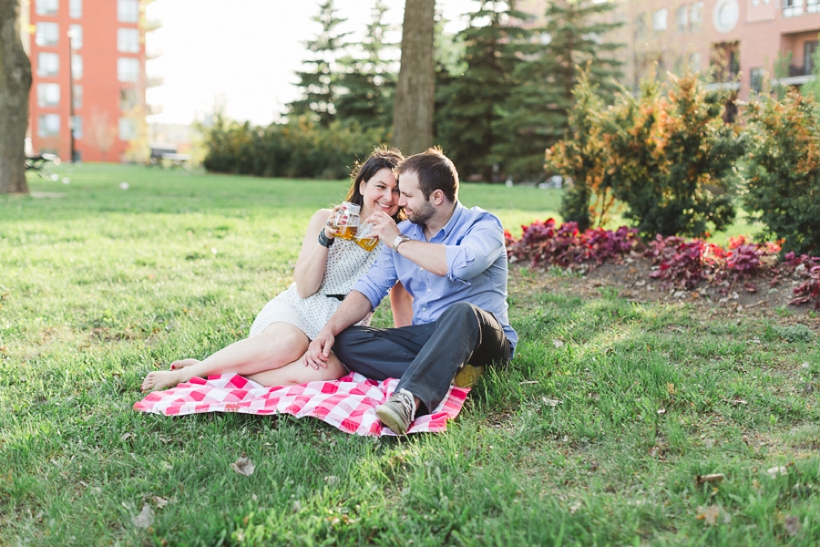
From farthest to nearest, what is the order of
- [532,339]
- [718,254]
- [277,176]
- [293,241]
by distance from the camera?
[277,176] < [293,241] < [718,254] < [532,339]

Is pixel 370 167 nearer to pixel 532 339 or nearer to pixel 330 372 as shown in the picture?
pixel 330 372

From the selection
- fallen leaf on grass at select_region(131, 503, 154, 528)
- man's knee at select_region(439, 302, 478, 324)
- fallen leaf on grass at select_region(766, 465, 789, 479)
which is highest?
man's knee at select_region(439, 302, 478, 324)

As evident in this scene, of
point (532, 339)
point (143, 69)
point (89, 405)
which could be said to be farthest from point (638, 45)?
point (143, 69)

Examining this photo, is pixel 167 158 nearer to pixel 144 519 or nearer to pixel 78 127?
pixel 78 127

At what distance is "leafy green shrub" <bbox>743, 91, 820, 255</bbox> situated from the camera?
5535 mm

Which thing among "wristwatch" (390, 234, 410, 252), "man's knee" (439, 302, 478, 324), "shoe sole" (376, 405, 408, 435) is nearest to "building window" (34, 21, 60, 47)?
"wristwatch" (390, 234, 410, 252)

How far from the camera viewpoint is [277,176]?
1115 inches

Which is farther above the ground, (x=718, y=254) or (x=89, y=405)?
(x=718, y=254)

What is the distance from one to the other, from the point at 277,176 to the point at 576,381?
25.6 m

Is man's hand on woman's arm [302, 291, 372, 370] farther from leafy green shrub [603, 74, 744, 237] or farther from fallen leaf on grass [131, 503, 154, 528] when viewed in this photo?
leafy green shrub [603, 74, 744, 237]

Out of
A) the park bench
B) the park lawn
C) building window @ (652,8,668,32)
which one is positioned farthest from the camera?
the park bench

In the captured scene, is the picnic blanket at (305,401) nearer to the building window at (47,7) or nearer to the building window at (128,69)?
the building window at (128,69)

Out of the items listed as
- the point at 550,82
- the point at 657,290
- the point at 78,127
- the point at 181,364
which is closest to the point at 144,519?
the point at 181,364

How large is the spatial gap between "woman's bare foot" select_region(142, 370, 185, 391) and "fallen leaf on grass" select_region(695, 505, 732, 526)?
274cm
